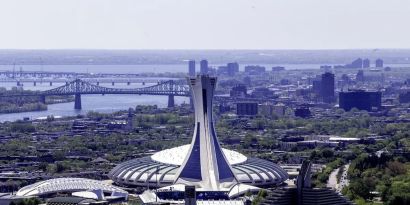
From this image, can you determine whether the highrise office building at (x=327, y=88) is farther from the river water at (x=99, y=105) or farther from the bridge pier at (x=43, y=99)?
the bridge pier at (x=43, y=99)

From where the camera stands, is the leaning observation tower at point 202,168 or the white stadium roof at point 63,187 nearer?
the white stadium roof at point 63,187

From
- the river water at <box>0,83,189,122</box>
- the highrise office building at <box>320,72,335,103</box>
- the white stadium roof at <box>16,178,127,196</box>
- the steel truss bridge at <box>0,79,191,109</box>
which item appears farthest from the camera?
the highrise office building at <box>320,72,335,103</box>

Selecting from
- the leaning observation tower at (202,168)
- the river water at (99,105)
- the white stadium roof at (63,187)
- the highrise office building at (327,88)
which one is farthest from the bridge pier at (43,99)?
the white stadium roof at (63,187)

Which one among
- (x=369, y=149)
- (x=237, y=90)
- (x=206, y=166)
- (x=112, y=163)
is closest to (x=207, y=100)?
(x=206, y=166)

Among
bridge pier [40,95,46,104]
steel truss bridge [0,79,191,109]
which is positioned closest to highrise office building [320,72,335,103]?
steel truss bridge [0,79,191,109]

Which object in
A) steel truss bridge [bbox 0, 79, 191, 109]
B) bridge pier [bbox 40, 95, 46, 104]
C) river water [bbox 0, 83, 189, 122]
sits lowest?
river water [bbox 0, 83, 189, 122]

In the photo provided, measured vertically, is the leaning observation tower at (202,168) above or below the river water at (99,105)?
above

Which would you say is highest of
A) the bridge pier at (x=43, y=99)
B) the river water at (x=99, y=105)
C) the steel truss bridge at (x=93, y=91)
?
the steel truss bridge at (x=93, y=91)

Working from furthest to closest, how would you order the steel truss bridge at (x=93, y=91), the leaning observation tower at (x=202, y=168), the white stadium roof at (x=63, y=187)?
the steel truss bridge at (x=93, y=91)
the leaning observation tower at (x=202, y=168)
the white stadium roof at (x=63, y=187)

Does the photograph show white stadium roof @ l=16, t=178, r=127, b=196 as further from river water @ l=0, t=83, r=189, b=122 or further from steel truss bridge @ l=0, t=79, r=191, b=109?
steel truss bridge @ l=0, t=79, r=191, b=109
